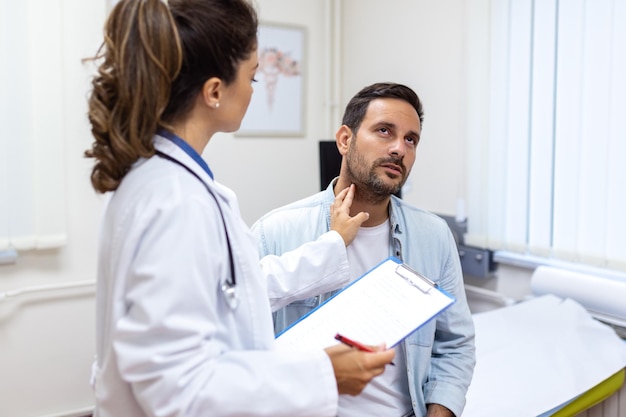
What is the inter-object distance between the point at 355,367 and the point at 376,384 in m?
0.52

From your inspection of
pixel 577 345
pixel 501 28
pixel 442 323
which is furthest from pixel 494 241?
pixel 442 323

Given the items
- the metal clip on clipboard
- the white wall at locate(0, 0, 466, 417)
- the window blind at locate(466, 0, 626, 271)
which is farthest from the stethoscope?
the white wall at locate(0, 0, 466, 417)

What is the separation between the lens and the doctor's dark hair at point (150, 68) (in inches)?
27.7

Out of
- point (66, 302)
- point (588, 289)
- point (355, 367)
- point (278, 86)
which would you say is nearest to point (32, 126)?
point (66, 302)

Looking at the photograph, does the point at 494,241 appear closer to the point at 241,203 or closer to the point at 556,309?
the point at 556,309

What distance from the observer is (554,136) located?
79.8 inches

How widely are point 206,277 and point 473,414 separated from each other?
37.5 inches

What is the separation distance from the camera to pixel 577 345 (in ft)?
5.54

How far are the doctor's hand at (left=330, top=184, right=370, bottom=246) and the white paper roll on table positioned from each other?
1002 millimetres

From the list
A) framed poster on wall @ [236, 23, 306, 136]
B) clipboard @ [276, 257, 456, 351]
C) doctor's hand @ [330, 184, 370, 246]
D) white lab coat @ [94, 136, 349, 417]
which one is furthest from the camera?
framed poster on wall @ [236, 23, 306, 136]

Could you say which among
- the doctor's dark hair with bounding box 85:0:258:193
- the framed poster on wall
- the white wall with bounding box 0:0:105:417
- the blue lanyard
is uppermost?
the framed poster on wall

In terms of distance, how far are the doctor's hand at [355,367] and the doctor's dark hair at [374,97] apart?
0.75 m

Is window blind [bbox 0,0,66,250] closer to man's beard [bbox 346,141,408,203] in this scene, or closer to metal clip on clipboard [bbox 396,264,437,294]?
man's beard [bbox 346,141,408,203]

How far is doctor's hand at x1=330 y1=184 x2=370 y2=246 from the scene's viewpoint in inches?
48.1
